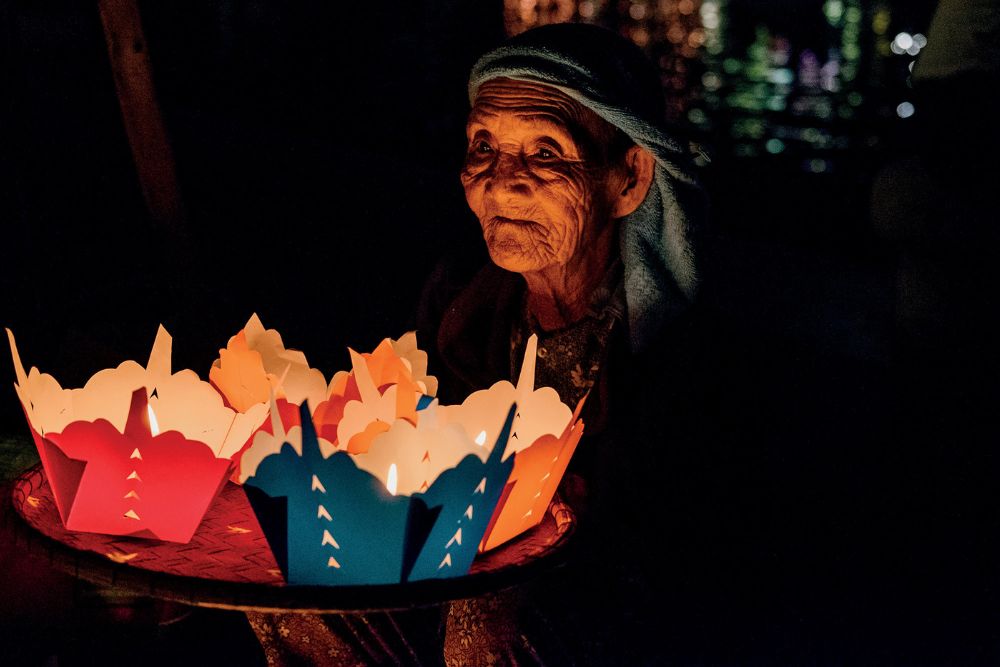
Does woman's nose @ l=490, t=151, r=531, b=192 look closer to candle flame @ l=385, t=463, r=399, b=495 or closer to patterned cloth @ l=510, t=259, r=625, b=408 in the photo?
patterned cloth @ l=510, t=259, r=625, b=408

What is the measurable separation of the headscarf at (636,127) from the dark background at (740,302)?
0.16 metres

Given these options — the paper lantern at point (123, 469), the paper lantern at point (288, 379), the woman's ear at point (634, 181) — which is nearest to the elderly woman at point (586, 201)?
the woman's ear at point (634, 181)

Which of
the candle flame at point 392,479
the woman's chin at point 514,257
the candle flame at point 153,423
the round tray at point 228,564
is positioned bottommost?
the round tray at point 228,564

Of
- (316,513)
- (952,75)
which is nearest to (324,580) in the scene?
(316,513)

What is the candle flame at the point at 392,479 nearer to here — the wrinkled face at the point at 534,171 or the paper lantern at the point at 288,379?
the paper lantern at the point at 288,379

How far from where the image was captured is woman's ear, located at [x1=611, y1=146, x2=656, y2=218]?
79.7 inches

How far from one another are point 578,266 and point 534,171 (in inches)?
10.4

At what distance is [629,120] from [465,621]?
38.9 inches

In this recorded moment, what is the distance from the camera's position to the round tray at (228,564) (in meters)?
1.36

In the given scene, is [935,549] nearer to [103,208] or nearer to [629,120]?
[629,120]

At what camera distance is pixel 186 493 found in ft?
5.07

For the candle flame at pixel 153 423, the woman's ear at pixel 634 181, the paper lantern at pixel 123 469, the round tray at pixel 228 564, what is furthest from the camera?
the woman's ear at pixel 634 181

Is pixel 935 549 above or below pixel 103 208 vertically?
below

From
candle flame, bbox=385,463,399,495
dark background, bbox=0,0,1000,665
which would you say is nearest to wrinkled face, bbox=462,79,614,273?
dark background, bbox=0,0,1000,665
